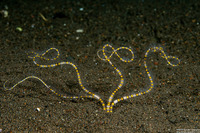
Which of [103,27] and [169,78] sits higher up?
[103,27]

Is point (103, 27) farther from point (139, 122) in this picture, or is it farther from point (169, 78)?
point (139, 122)

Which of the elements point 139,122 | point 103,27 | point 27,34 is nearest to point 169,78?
point 139,122

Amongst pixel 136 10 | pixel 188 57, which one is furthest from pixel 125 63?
pixel 136 10

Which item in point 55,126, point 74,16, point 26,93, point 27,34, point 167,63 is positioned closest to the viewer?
point 55,126

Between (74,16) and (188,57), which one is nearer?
(188,57)

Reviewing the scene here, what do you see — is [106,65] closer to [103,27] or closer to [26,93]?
[103,27]

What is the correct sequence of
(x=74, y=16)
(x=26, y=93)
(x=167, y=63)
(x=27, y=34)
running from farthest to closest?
(x=74, y=16) < (x=27, y=34) < (x=167, y=63) < (x=26, y=93)
